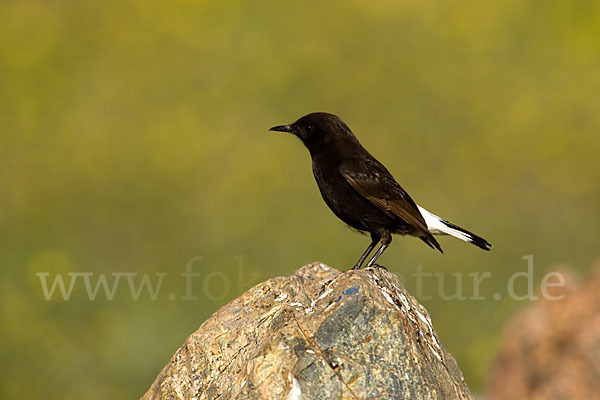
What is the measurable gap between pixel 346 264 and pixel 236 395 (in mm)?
8332

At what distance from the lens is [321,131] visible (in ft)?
22.5

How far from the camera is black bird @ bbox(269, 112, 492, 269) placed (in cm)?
640

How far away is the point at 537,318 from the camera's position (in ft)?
31.1

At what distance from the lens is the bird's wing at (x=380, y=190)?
6.37 m

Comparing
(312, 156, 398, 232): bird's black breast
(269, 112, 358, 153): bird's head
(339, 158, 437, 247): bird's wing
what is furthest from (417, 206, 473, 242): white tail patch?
(269, 112, 358, 153): bird's head

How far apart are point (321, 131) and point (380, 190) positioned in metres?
0.86

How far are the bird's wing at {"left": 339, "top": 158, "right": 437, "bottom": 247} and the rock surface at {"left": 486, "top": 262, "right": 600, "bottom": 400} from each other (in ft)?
11.3

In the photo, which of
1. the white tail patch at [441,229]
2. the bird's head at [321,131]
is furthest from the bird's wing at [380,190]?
the white tail patch at [441,229]

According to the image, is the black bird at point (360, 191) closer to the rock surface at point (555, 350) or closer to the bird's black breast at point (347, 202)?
the bird's black breast at point (347, 202)

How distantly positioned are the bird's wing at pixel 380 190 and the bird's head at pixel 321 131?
0.33 meters

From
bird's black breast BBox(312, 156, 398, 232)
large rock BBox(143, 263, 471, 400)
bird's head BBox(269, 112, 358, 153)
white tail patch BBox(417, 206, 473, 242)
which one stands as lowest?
large rock BBox(143, 263, 471, 400)

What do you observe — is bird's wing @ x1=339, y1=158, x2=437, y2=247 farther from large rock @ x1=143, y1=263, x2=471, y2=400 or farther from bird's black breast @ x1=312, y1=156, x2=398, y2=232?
large rock @ x1=143, y1=263, x2=471, y2=400

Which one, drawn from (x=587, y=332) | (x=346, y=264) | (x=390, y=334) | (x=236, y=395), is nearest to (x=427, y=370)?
(x=390, y=334)

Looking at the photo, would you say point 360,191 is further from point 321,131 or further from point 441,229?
point 441,229
